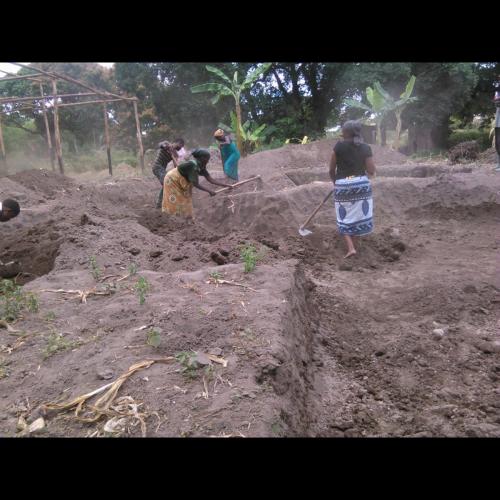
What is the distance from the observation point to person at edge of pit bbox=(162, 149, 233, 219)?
654 centimetres

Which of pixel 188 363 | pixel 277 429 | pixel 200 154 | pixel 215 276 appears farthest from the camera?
pixel 200 154

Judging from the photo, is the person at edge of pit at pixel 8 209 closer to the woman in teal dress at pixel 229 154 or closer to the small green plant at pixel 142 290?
the small green plant at pixel 142 290

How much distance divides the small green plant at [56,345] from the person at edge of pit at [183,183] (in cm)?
381

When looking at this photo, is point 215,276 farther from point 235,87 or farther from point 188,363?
point 235,87

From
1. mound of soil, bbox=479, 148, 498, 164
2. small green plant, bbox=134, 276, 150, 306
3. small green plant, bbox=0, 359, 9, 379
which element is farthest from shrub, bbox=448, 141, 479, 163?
small green plant, bbox=0, 359, 9, 379

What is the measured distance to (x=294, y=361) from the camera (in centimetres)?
308

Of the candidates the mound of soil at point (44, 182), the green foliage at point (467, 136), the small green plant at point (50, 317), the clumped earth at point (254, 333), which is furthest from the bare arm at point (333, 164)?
the green foliage at point (467, 136)

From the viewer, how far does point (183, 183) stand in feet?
22.0

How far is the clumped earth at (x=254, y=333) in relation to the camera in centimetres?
243

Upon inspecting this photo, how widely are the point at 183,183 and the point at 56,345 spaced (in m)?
4.05

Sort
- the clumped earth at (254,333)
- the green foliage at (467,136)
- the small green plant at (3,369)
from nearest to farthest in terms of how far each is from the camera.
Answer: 1. the clumped earth at (254,333)
2. the small green plant at (3,369)
3. the green foliage at (467,136)

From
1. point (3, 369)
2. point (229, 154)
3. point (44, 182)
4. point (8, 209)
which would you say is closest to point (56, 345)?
point (3, 369)

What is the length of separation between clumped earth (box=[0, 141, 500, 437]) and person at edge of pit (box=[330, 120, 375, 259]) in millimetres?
440

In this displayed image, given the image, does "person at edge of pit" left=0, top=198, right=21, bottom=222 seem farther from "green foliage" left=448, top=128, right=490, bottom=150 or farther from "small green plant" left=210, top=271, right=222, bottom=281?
"green foliage" left=448, top=128, right=490, bottom=150
